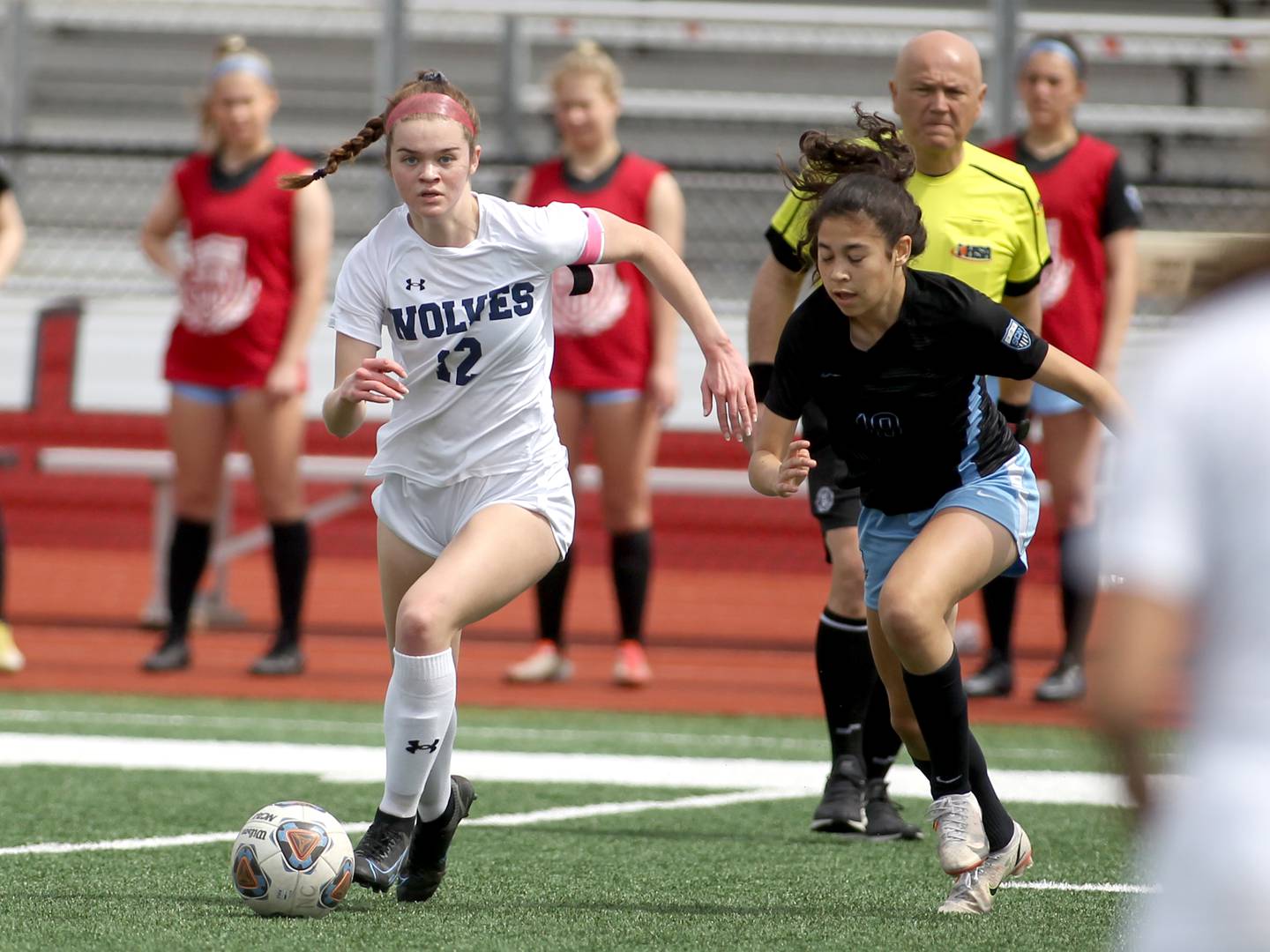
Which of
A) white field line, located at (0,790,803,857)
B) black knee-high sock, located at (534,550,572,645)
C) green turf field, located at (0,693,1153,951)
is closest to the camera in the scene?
green turf field, located at (0,693,1153,951)

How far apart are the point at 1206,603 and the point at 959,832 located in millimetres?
2544

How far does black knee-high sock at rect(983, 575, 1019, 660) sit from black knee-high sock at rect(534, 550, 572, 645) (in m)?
1.70

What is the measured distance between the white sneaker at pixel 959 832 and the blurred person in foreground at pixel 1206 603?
7.99 feet

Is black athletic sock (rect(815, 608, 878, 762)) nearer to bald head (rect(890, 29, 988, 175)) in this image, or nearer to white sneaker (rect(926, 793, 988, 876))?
white sneaker (rect(926, 793, 988, 876))

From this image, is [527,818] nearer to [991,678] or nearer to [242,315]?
[991,678]

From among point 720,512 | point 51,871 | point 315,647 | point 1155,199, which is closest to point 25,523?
point 315,647

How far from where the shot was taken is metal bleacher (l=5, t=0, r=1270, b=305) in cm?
1106

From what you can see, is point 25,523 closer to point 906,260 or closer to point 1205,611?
point 906,260

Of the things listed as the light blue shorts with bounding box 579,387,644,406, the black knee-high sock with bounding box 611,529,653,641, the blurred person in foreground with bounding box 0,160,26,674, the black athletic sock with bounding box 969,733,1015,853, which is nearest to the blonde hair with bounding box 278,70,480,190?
the black athletic sock with bounding box 969,733,1015,853

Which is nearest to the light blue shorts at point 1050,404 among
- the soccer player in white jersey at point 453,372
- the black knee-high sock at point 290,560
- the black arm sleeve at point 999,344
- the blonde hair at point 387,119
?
the black knee-high sock at point 290,560

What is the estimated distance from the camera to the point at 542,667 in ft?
27.1

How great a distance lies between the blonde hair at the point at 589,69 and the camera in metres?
7.75

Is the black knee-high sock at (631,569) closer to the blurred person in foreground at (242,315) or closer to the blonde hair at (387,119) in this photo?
the blurred person in foreground at (242,315)

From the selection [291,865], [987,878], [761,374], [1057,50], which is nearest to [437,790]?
[291,865]
